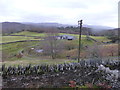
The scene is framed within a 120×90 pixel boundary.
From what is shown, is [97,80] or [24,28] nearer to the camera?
[97,80]

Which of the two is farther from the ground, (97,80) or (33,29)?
(33,29)

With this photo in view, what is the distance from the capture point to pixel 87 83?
4.61m

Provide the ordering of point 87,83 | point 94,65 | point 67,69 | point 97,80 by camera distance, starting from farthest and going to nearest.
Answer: point 94,65, point 67,69, point 97,80, point 87,83

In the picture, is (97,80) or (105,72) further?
(105,72)

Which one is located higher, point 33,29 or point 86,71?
point 33,29

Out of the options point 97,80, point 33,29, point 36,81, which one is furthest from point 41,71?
point 33,29

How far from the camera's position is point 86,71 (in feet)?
19.3

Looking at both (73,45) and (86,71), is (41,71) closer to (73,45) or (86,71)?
(86,71)

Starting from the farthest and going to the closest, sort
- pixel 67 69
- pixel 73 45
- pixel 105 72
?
pixel 73 45, pixel 67 69, pixel 105 72

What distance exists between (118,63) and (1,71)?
19.9ft

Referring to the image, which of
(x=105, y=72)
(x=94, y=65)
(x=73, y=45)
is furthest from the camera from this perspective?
(x=73, y=45)

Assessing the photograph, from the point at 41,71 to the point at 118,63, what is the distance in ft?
14.0

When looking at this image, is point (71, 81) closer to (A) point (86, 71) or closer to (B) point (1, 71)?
(A) point (86, 71)

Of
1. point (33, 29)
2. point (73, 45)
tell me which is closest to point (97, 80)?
point (73, 45)
